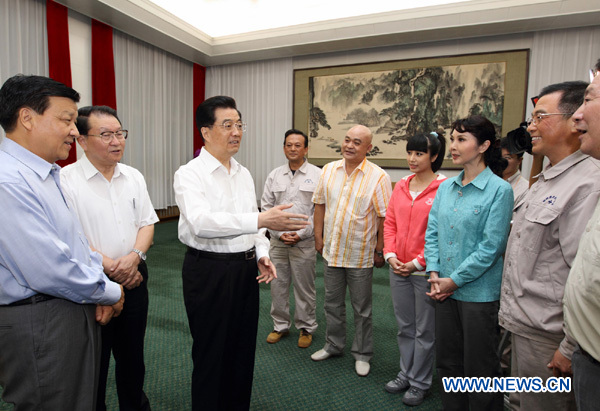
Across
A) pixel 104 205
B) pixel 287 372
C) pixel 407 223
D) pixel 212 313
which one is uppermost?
pixel 104 205

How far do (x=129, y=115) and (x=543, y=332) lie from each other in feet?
21.3

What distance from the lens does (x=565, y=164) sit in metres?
1.42

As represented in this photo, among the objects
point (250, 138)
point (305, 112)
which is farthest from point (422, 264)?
point (250, 138)

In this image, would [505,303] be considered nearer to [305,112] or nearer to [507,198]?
[507,198]

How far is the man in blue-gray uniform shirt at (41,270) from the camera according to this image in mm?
1148

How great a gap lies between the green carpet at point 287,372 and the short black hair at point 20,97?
68.8 inches

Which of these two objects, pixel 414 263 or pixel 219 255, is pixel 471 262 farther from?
pixel 219 255

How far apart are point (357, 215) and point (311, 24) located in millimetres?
4751

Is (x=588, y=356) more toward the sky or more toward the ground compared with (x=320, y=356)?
more toward the sky

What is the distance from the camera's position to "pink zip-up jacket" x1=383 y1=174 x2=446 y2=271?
2186 mm

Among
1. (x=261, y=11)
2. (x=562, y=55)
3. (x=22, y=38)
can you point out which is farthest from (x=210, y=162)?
(x=562, y=55)

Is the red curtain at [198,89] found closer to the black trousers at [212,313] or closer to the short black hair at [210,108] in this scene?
the short black hair at [210,108]

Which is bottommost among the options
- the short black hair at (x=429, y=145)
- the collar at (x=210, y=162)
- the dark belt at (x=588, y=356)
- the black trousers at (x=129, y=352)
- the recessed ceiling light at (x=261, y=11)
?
the black trousers at (x=129, y=352)

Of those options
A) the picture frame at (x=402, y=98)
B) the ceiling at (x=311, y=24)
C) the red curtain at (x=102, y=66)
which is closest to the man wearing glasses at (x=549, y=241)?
the ceiling at (x=311, y=24)
